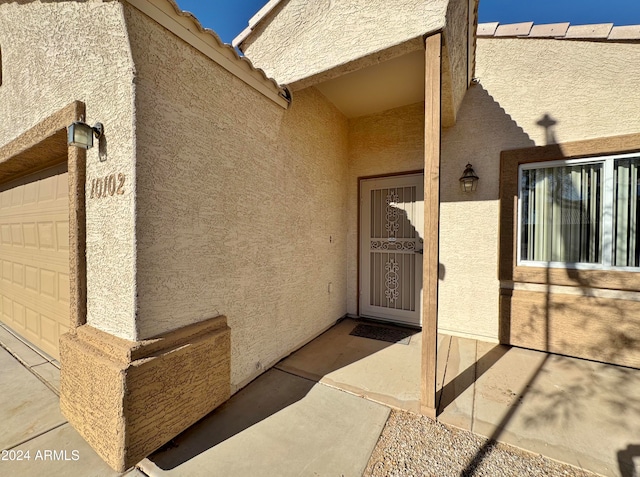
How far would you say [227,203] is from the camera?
2771mm

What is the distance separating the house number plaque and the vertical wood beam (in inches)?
104

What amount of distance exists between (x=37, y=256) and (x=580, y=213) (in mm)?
7880

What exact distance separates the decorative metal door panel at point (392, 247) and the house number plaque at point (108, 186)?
4147 mm

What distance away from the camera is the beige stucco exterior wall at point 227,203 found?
212cm

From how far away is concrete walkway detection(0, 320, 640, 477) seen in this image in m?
2.06

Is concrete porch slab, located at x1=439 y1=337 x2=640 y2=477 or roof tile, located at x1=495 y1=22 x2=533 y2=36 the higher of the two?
roof tile, located at x1=495 y1=22 x2=533 y2=36

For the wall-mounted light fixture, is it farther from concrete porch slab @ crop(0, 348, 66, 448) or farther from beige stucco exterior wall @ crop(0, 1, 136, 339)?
concrete porch slab @ crop(0, 348, 66, 448)

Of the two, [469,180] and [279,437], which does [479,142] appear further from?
[279,437]

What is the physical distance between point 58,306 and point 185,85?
3232 millimetres

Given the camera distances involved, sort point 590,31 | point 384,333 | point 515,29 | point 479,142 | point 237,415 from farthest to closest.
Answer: point 384,333 → point 479,142 → point 515,29 → point 590,31 → point 237,415

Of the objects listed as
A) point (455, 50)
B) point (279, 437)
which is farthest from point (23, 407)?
point (455, 50)

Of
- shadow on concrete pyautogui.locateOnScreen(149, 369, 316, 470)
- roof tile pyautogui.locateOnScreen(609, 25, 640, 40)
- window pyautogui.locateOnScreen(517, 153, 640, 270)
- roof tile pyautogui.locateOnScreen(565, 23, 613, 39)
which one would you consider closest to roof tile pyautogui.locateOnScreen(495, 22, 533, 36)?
roof tile pyautogui.locateOnScreen(565, 23, 613, 39)

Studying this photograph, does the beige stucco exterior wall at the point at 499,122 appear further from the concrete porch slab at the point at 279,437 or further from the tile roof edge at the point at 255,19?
the tile roof edge at the point at 255,19

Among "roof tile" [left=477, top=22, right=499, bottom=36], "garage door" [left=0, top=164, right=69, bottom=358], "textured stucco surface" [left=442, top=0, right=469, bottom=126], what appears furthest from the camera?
"roof tile" [left=477, top=22, right=499, bottom=36]
